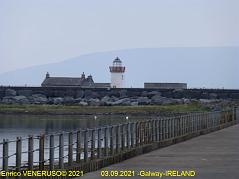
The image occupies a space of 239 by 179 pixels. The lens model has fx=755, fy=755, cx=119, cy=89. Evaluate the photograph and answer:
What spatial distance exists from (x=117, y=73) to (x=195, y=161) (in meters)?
112

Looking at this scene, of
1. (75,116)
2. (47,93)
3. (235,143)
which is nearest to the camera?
(235,143)

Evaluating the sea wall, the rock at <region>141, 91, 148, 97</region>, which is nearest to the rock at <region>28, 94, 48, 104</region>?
the sea wall

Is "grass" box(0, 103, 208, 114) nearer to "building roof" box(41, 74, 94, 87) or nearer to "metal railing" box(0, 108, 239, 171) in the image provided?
"building roof" box(41, 74, 94, 87)

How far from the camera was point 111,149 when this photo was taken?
67.0 feet

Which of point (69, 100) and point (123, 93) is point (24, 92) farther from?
point (123, 93)

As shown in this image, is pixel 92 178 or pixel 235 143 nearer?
pixel 92 178

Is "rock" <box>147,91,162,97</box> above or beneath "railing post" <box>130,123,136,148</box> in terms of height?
above

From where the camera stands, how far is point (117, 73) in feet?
432

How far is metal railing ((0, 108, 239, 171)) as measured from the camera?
14602 mm

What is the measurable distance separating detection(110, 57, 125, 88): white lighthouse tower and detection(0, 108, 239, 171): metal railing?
9305 centimetres

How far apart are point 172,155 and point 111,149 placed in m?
2.82

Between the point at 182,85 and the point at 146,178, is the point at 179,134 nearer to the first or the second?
the point at 146,178

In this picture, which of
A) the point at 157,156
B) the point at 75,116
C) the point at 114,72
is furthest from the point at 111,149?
the point at 114,72

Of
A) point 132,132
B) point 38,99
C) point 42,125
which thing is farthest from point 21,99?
point 132,132
